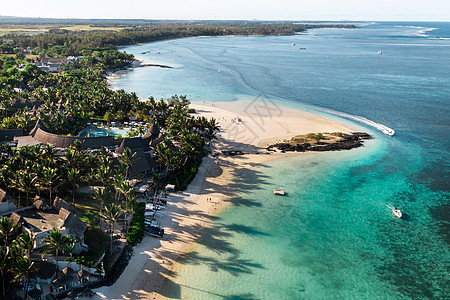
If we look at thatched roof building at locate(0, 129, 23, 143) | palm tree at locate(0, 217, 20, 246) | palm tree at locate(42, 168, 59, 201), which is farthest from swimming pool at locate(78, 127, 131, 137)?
palm tree at locate(0, 217, 20, 246)

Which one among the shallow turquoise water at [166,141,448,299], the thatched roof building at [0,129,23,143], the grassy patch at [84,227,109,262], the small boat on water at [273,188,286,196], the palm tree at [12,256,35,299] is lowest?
the shallow turquoise water at [166,141,448,299]

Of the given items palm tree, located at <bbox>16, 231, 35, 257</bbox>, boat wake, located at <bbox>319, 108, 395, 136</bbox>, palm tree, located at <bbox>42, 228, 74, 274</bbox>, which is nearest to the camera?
palm tree, located at <bbox>16, 231, 35, 257</bbox>

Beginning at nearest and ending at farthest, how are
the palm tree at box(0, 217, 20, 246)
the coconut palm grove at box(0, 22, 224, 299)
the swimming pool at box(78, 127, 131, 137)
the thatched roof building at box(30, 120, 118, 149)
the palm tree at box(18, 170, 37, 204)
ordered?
the palm tree at box(0, 217, 20, 246) < the coconut palm grove at box(0, 22, 224, 299) < the palm tree at box(18, 170, 37, 204) < the thatched roof building at box(30, 120, 118, 149) < the swimming pool at box(78, 127, 131, 137)

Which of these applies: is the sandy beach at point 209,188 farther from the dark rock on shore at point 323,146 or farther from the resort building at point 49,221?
the resort building at point 49,221

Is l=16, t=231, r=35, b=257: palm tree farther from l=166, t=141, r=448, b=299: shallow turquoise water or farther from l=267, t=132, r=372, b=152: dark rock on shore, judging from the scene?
l=267, t=132, r=372, b=152: dark rock on shore

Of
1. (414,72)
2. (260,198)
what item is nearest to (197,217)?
(260,198)

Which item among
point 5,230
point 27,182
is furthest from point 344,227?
point 27,182
